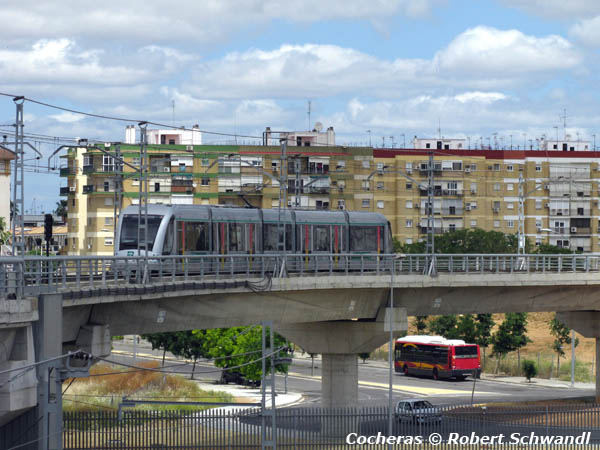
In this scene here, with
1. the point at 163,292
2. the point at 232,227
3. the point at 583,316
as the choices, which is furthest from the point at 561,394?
the point at 163,292

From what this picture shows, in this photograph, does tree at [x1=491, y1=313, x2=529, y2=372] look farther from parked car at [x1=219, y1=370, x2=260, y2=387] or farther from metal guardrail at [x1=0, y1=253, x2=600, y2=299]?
metal guardrail at [x1=0, y1=253, x2=600, y2=299]

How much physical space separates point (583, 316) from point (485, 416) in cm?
1503

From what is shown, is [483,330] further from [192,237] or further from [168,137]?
[168,137]

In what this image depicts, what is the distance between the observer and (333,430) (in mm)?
43375

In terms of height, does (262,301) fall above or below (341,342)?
above

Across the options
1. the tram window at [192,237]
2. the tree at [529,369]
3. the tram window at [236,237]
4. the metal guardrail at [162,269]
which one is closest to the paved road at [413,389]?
the tree at [529,369]

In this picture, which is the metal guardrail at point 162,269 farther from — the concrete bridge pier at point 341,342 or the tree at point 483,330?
the tree at point 483,330

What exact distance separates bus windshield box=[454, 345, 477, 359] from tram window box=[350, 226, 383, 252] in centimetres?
2333

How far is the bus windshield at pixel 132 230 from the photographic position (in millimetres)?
48438

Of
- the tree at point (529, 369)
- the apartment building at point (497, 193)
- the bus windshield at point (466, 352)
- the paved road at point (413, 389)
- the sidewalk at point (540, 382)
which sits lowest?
the sidewalk at point (540, 382)

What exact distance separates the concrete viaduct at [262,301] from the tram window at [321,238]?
5.44 feet

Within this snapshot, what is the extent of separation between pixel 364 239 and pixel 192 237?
11.8m

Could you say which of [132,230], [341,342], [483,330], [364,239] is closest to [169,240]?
[132,230]

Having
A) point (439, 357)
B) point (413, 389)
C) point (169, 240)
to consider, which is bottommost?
point (413, 389)
